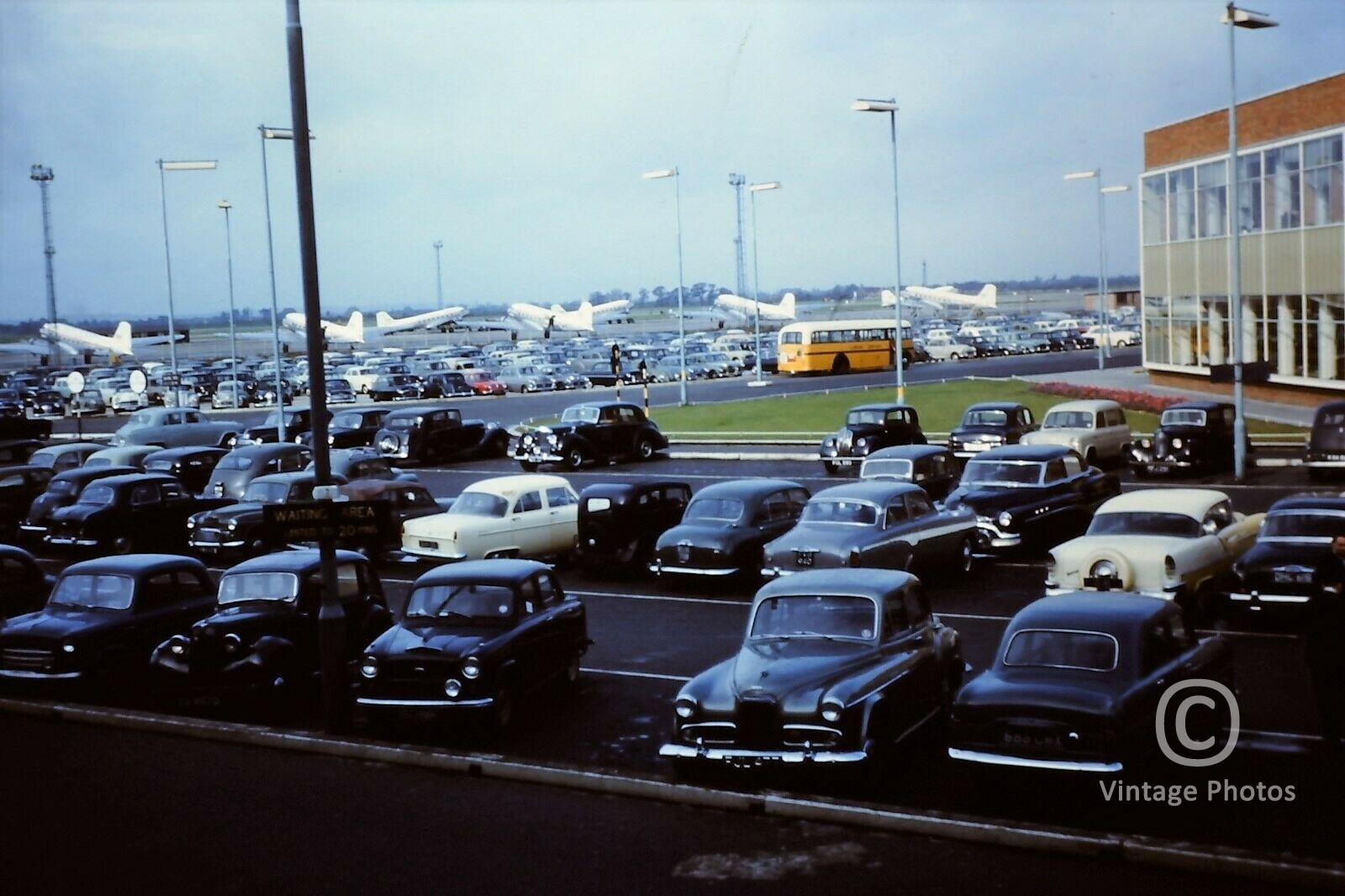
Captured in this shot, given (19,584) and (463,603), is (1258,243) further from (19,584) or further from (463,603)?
(19,584)

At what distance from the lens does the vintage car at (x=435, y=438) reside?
1452 inches

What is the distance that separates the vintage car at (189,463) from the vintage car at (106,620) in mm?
15989

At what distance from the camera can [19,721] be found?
13297mm

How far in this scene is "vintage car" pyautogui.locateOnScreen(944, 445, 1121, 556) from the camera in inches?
794

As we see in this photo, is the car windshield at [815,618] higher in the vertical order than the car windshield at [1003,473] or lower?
lower

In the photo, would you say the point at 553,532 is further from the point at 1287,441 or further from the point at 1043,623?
the point at 1287,441

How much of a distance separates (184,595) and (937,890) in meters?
10.5

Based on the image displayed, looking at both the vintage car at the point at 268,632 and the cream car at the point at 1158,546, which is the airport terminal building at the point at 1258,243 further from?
the vintage car at the point at 268,632

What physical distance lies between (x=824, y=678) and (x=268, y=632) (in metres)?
6.46

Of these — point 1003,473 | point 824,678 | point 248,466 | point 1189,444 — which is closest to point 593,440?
point 248,466

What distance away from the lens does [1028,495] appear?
20.8 meters

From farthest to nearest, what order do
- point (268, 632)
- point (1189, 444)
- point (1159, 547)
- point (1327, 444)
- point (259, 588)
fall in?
1. point (1189, 444)
2. point (1327, 444)
3. point (1159, 547)
4. point (259, 588)
5. point (268, 632)

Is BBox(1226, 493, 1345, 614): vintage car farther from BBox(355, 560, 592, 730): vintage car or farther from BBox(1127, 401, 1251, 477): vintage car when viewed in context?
BBox(1127, 401, 1251, 477): vintage car

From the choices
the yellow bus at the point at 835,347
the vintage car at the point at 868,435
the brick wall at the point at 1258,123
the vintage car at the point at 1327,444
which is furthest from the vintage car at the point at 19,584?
the yellow bus at the point at 835,347
